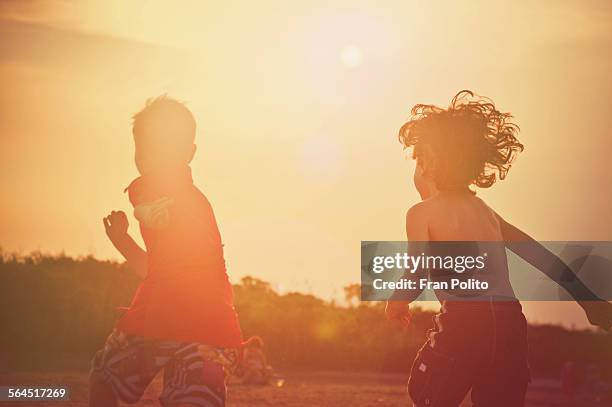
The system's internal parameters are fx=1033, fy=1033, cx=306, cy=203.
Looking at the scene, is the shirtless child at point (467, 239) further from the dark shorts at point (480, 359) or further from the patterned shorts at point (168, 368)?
the patterned shorts at point (168, 368)

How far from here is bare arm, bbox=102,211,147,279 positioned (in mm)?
4949

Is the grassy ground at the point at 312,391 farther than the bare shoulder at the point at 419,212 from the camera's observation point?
Yes

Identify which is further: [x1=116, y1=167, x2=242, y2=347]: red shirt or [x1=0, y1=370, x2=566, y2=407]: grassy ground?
[x1=0, y1=370, x2=566, y2=407]: grassy ground

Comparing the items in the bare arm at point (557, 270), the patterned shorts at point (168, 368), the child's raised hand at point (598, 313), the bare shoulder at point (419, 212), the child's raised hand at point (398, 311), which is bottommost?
the patterned shorts at point (168, 368)

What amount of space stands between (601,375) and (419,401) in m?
10.9

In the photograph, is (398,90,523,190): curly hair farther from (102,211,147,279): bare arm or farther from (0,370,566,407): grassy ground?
(0,370,566,407): grassy ground

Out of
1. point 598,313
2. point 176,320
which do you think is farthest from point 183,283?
point 598,313

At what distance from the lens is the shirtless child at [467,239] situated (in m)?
4.36

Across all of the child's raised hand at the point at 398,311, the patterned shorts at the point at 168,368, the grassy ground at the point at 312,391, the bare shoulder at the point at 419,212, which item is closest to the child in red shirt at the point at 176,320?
the patterned shorts at the point at 168,368

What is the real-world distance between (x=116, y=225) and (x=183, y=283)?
23.1 inches

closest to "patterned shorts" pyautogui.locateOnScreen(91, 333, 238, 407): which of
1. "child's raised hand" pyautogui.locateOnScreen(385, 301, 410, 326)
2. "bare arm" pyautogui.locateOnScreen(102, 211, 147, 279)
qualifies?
"bare arm" pyautogui.locateOnScreen(102, 211, 147, 279)

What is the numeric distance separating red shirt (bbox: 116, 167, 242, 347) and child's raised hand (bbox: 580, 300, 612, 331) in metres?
1.65

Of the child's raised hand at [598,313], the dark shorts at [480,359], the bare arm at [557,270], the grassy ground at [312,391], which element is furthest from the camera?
the grassy ground at [312,391]

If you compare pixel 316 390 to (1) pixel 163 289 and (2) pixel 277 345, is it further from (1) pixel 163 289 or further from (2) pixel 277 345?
(1) pixel 163 289
